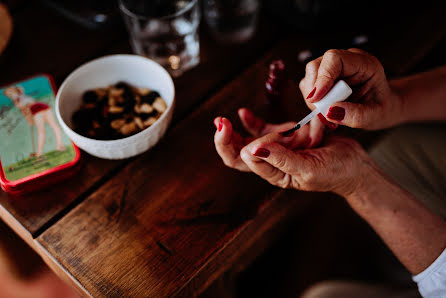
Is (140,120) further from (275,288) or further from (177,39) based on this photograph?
(275,288)

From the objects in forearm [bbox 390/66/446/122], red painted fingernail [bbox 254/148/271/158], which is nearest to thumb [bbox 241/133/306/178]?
red painted fingernail [bbox 254/148/271/158]

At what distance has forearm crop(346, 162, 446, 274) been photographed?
59 cm

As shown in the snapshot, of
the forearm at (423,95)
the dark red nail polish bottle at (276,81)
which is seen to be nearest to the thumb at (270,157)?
the dark red nail polish bottle at (276,81)

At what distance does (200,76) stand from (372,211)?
0.41 meters

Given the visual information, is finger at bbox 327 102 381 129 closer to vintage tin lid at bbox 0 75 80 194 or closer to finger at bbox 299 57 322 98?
finger at bbox 299 57 322 98

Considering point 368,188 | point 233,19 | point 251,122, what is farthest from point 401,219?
point 233,19

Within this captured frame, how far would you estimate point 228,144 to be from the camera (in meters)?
0.56

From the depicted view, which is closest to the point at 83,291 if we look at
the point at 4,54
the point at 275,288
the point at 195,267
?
the point at 195,267

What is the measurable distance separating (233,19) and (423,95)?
1.35ft

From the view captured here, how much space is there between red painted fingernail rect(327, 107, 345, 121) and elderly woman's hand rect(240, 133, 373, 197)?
0.27ft

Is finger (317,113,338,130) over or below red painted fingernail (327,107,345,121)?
below

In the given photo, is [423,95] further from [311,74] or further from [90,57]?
[90,57]

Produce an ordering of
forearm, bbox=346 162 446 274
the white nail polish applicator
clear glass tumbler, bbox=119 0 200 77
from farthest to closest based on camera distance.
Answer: clear glass tumbler, bbox=119 0 200 77, forearm, bbox=346 162 446 274, the white nail polish applicator

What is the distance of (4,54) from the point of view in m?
0.74
